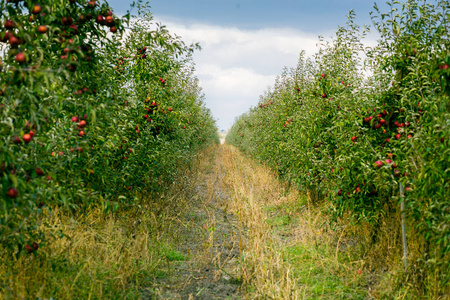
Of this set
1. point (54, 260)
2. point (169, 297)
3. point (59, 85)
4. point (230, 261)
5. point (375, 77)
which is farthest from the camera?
point (230, 261)

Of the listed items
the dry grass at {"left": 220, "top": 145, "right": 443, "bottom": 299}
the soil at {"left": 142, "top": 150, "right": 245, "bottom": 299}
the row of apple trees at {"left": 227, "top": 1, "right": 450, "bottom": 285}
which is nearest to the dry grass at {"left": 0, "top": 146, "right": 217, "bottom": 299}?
the soil at {"left": 142, "top": 150, "right": 245, "bottom": 299}

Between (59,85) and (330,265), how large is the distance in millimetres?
3717

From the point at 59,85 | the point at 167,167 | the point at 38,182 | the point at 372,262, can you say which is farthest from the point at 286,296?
the point at 167,167

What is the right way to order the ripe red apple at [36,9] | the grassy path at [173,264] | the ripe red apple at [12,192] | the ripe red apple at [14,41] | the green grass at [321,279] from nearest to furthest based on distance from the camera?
the ripe red apple at [12,192]
the ripe red apple at [14,41]
the ripe red apple at [36,9]
the grassy path at [173,264]
the green grass at [321,279]

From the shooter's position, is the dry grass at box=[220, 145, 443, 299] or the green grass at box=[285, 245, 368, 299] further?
the green grass at box=[285, 245, 368, 299]

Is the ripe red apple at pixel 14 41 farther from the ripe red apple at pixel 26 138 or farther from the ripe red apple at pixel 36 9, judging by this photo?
the ripe red apple at pixel 26 138

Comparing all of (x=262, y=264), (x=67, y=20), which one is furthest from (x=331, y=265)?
(x=67, y=20)

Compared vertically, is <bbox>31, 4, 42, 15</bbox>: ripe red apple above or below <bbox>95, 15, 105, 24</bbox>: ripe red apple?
below

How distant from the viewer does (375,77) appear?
4.13m

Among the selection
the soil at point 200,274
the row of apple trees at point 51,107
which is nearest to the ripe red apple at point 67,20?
the row of apple trees at point 51,107

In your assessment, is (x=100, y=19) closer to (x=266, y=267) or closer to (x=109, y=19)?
(x=109, y=19)

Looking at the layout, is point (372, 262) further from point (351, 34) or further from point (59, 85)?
point (59, 85)

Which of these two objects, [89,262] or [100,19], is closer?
[100,19]

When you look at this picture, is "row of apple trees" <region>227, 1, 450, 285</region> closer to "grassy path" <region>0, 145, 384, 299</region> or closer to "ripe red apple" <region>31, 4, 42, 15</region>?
"grassy path" <region>0, 145, 384, 299</region>
